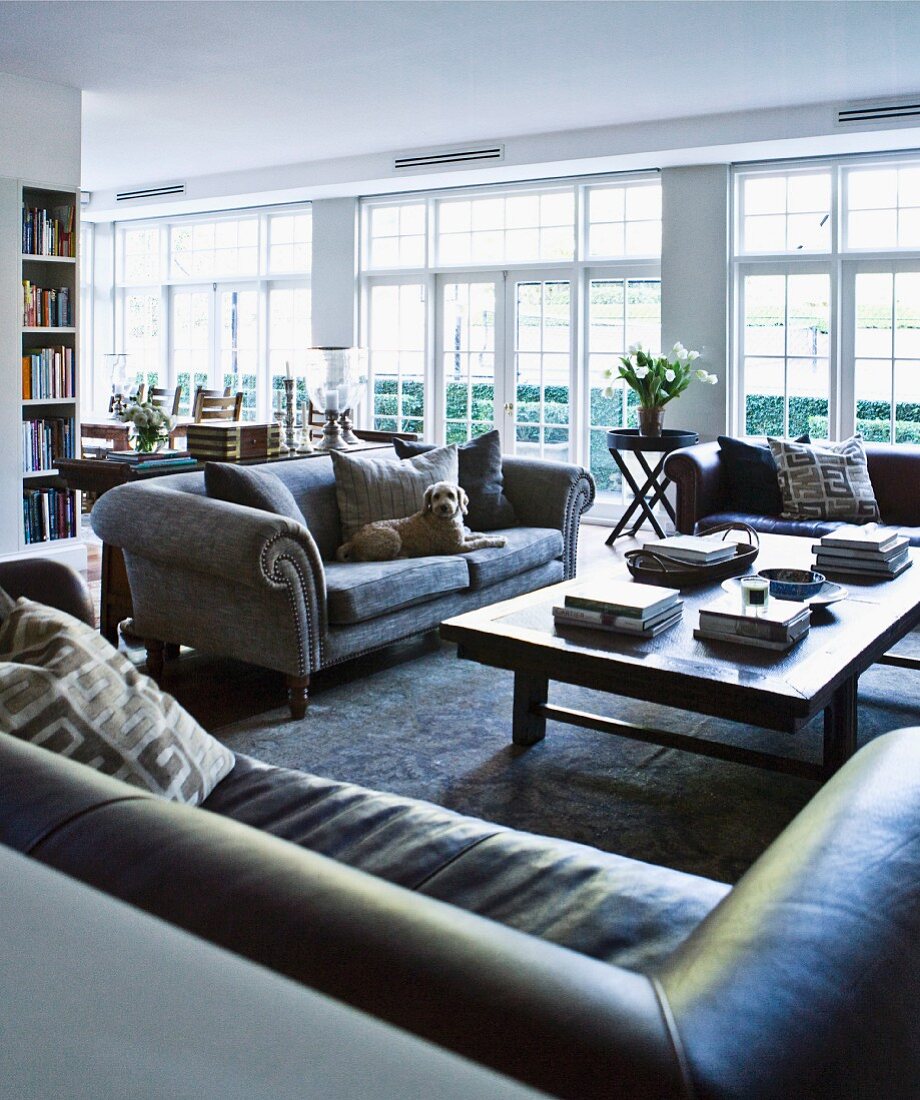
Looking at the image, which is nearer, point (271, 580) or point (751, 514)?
point (271, 580)

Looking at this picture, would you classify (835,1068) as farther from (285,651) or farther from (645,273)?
(645,273)

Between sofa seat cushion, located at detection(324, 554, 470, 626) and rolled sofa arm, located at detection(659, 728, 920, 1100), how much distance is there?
271 centimetres

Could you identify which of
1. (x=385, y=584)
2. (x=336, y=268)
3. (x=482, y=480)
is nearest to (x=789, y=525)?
(x=482, y=480)

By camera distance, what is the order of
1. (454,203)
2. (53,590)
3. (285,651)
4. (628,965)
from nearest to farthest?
1. (628,965)
2. (53,590)
3. (285,651)
4. (454,203)

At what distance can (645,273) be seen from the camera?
8.25m

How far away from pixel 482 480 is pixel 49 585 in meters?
2.78

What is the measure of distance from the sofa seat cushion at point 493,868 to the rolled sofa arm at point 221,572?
162 centimetres

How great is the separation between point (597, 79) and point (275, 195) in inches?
164

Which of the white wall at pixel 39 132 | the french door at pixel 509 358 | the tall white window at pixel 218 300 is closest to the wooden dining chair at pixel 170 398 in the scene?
the tall white window at pixel 218 300

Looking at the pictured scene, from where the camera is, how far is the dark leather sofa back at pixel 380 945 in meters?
0.64

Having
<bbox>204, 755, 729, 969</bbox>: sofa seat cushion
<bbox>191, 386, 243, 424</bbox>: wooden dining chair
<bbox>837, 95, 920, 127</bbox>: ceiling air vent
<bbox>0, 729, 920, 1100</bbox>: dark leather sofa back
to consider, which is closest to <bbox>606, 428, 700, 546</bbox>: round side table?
<bbox>837, 95, 920, 127</bbox>: ceiling air vent

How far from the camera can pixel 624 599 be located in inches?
121

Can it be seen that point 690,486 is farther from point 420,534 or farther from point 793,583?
point 793,583

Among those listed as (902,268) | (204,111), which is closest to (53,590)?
(204,111)
